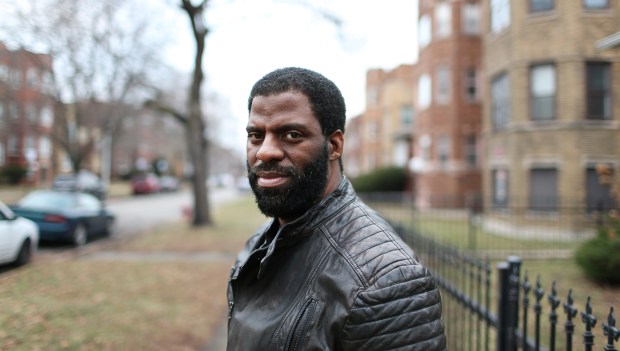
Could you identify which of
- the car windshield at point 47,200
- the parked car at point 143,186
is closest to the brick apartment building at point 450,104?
the car windshield at point 47,200

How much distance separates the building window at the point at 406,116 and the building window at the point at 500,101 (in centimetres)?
1822

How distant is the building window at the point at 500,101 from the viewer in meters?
14.3

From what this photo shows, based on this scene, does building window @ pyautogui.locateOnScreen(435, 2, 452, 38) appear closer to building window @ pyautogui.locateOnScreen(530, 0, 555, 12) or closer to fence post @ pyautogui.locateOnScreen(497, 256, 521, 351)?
building window @ pyautogui.locateOnScreen(530, 0, 555, 12)

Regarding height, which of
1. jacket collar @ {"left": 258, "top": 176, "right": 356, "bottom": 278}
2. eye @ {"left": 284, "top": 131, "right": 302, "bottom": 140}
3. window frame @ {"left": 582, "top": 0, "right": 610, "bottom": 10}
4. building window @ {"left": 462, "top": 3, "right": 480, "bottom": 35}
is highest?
building window @ {"left": 462, "top": 3, "right": 480, "bottom": 35}

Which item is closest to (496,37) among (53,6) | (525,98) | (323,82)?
(525,98)

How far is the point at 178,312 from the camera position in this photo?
6.16 meters

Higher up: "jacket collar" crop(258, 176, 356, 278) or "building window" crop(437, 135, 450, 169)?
"building window" crop(437, 135, 450, 169)

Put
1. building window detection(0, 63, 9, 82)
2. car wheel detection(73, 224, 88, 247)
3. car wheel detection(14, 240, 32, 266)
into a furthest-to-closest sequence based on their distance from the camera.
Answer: car wheel detection(73, 224, 88, 247)
car wheel detection(14, 240, 32, 266)
building window detection(0, 63, 9, 82)

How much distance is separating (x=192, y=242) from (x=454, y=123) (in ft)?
47.8

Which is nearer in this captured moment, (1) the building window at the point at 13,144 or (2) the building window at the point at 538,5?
(1) the building window at the point at 13,144

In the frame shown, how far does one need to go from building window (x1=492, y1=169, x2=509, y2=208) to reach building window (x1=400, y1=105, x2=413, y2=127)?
1857 cm

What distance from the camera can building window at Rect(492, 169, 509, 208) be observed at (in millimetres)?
14484

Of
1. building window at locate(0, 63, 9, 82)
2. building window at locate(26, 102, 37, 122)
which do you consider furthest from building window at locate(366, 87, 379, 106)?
building window at locate(0, 63, 9, 82)

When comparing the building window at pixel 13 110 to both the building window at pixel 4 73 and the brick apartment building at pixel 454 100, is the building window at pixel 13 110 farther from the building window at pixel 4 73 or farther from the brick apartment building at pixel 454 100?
the brick apartment building at pixel 454 100
